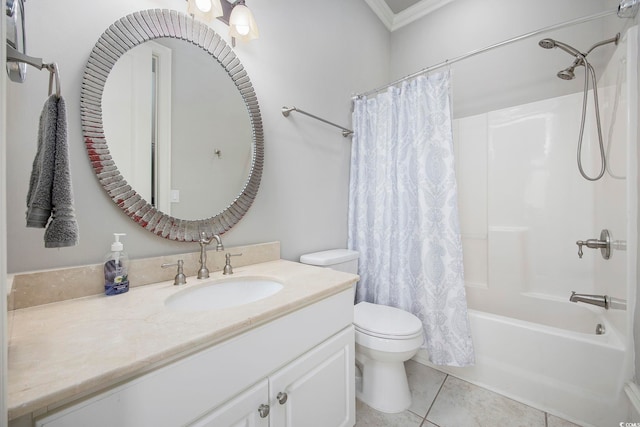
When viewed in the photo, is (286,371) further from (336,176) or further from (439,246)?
(336,176)

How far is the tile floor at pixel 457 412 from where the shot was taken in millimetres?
1287

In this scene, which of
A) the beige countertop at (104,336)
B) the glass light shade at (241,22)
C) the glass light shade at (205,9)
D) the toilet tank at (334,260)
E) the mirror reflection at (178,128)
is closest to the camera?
the beige countertop at (104,336)

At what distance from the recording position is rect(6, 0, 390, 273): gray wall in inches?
30.4

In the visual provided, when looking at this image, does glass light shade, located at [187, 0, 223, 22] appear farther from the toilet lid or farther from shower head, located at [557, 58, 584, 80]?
shower head, located at [557, 58, 584, 80]

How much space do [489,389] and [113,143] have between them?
90.0 inches

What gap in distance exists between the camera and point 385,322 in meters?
1.39

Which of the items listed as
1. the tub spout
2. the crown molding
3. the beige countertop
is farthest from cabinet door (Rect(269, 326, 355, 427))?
the crown molding

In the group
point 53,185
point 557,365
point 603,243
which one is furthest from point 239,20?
point 557,365

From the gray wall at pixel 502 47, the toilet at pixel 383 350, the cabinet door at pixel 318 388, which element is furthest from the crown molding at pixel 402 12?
the cabinet door at pixel 318 388

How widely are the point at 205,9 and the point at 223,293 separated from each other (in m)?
1.21

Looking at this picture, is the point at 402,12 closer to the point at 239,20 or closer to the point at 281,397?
the point at 239,20

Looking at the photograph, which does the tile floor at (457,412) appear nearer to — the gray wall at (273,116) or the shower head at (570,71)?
the gray wall at (273,116)

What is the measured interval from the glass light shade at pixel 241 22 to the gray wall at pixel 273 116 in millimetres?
80

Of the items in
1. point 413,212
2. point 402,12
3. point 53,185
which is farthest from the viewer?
point 402,12
